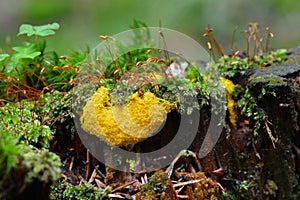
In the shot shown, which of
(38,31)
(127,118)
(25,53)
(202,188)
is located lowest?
(202,188)

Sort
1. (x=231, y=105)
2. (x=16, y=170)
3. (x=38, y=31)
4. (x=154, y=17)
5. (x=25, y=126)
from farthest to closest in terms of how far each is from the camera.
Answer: (x=154, y=17), (x=38, y=31), (x=231, y=105), (x=25, y=126), (x=16, y=170)

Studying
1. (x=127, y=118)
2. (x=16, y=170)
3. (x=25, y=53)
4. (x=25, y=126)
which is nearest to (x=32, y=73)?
(x=25, y=53)

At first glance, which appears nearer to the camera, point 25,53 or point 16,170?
point 16,170

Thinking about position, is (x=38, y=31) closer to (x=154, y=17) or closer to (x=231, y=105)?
(x=231, y=105)

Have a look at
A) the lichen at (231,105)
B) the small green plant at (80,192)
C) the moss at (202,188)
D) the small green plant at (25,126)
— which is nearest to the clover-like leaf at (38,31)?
the small green plant at (25,126)

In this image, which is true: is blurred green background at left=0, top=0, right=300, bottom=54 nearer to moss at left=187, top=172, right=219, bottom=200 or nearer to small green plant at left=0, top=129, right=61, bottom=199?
moss at left=187, top=172, right=219, bottom=200

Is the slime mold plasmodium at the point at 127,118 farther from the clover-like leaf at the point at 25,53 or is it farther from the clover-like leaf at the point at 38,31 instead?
the clover-like leaf at the point at 38,31
